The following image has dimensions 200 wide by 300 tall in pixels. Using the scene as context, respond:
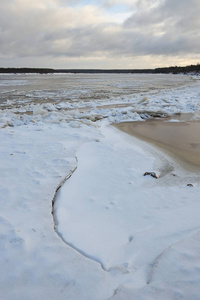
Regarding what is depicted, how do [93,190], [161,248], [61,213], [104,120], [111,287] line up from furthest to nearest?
[104,120], [93,190], [61,213], [161,248], [111,287]

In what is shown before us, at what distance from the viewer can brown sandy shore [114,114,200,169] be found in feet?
13.5

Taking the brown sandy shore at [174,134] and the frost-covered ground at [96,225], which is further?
the brown sandy shore at [174,134]

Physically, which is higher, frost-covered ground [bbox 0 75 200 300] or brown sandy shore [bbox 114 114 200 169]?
brown sandy shore [bbox 114 114 200 169]

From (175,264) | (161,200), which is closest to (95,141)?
(161,200)

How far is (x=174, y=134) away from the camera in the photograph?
5.65m

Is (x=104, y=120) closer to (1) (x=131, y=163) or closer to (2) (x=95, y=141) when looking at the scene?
(2) (x=95, y=141)

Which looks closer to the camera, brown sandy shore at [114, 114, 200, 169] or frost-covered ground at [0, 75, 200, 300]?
frost-covered ground at [0, 75, 200, 300]

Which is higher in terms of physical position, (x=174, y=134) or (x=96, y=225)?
(x=174, y=134)

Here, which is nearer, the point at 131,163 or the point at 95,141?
the point at 131,163

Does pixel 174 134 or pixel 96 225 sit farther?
pixel 174 134

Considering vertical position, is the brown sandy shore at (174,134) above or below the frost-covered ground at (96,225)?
above

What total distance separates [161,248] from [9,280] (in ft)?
3.97

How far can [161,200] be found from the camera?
259 centimetres

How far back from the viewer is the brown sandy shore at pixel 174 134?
4.12 meters
